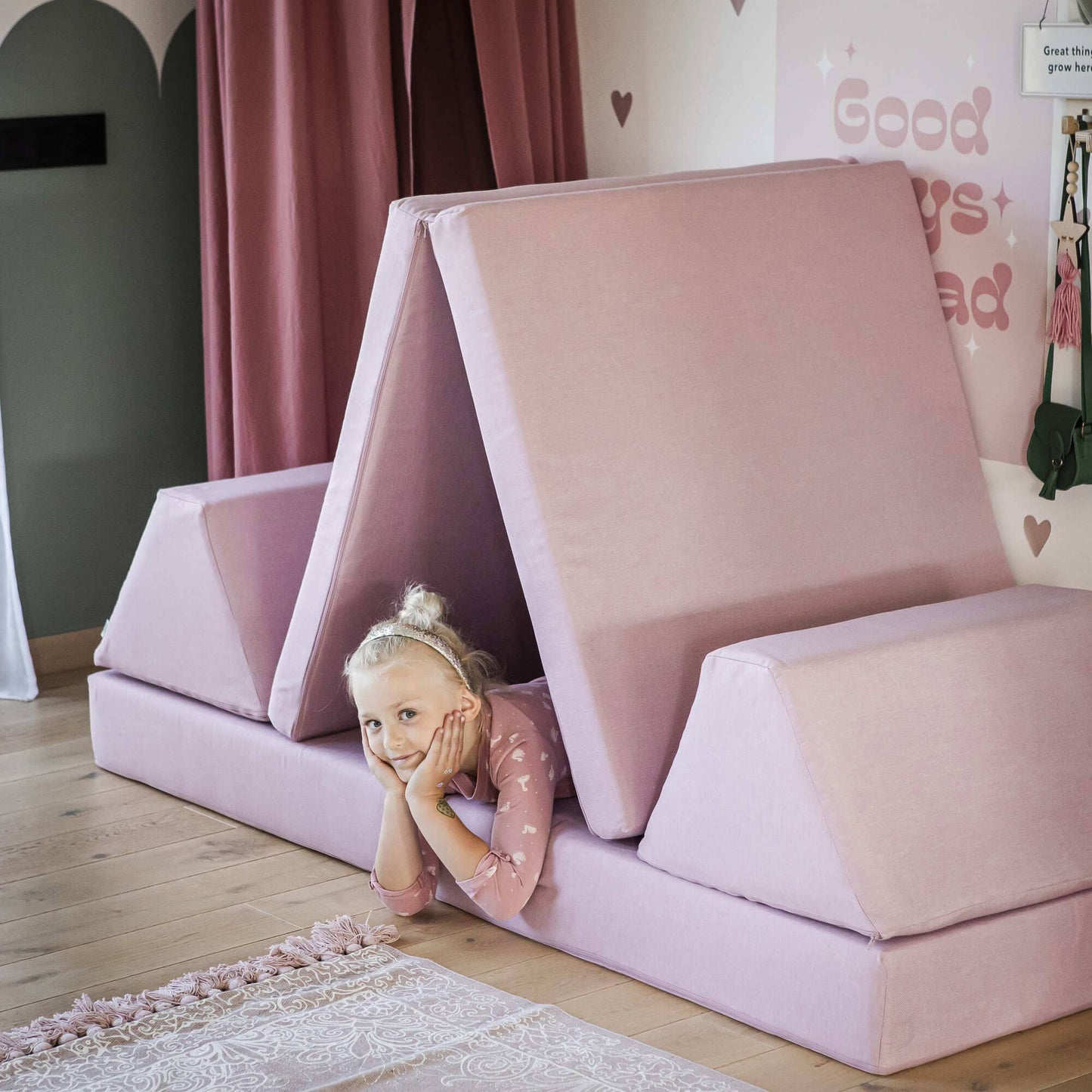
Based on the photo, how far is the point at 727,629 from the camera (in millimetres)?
2158

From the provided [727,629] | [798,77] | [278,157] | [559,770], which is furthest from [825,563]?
[278,157]

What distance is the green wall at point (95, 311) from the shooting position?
3352mm

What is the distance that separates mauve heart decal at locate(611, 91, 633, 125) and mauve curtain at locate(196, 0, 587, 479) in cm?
9

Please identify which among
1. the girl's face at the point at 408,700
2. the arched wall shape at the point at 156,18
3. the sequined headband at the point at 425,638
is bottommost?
the girl's face at the point at 408,700

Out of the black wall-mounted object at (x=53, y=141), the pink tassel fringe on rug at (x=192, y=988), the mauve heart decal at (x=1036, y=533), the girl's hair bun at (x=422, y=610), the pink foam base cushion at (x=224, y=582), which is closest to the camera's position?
the pink tassel fringe on rug at (x=192, y=988)

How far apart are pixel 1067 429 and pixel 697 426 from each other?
0.56 meters

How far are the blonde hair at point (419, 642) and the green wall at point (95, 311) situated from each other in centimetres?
140

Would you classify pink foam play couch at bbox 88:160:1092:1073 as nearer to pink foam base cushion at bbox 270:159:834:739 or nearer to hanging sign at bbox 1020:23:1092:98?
pink foam base cushion at bbox 270:159:834:739

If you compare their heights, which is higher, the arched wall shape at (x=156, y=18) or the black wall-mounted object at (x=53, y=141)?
the arched wall shape at (x=156, y=18)

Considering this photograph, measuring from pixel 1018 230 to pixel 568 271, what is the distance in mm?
725

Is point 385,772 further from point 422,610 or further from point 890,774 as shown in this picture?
point 890,774

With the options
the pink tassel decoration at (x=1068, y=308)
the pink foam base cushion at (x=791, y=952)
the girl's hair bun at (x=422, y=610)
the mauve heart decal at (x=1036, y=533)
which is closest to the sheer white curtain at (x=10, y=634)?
the pink foam base cushion at (x=791, y=952)

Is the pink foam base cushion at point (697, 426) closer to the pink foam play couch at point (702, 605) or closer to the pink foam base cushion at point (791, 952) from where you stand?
the pink foam play couch at point (702, 605)

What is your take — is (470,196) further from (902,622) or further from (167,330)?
(167,330)
